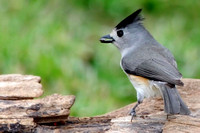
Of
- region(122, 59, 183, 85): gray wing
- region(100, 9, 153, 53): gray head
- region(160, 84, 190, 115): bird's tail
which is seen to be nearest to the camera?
region(160, 84, 190, 115): bird's tail

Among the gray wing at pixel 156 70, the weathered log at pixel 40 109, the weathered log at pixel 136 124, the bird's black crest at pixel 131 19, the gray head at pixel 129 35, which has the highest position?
the bird's black crest at pixel 131 19

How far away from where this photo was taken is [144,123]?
399 cm

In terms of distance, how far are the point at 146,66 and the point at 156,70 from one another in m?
0.15

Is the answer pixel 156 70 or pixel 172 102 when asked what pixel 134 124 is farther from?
pixel 156 70

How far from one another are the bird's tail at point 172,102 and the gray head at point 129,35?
0.89m

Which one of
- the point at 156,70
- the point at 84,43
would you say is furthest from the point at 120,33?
the point at 84,43

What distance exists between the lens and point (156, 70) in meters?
4.43

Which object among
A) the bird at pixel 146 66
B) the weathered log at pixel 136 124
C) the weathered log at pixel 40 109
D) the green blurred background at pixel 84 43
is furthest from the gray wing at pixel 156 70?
the green blurred background at pixel 84 43

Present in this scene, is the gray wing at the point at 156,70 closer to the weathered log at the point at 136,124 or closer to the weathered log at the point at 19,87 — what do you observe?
the weathered log at the point at 136,124

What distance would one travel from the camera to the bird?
13.7 ft

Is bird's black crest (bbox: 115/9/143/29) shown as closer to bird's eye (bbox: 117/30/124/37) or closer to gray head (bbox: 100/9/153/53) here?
gray head (bbox: 100/9/153/53)

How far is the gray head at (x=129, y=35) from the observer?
502 centimetres

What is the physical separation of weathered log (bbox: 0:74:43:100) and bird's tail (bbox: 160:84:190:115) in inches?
38.1

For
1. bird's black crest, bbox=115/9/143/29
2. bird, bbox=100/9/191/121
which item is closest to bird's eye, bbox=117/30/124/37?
bird, bbox=100/9/191/121
